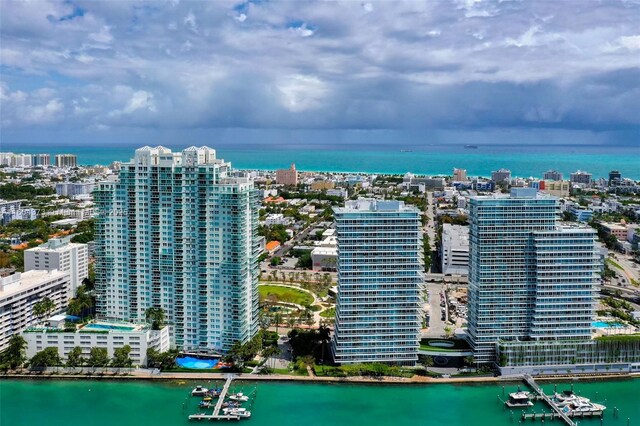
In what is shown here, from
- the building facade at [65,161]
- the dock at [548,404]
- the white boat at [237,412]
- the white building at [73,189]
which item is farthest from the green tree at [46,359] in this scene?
the building facade at [65,161]

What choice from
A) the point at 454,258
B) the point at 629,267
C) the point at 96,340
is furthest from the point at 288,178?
the point at 96,340

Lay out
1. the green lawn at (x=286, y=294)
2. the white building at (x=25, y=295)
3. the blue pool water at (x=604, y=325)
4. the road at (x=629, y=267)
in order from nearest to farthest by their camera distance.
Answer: the white building at (x=25, y=295) → the blue pool water at (x=604, y=325) → the green lawn at (x=286, y=294) → the road at (x=629, y=267)

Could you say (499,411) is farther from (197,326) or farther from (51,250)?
(51,250)

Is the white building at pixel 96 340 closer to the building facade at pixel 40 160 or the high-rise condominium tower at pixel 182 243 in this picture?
the high-rise condominium tower at pixel 182 243

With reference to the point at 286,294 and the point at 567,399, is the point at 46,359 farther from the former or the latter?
the point at 567,399

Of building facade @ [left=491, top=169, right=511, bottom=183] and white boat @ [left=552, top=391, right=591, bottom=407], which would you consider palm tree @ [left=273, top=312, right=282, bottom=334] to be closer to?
white boat @ [left=552, top=391, right=591, bottom=407]

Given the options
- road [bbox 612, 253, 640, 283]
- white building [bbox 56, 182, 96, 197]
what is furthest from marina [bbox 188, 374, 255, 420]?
white building [bbox 56, 182, 96, 197]
